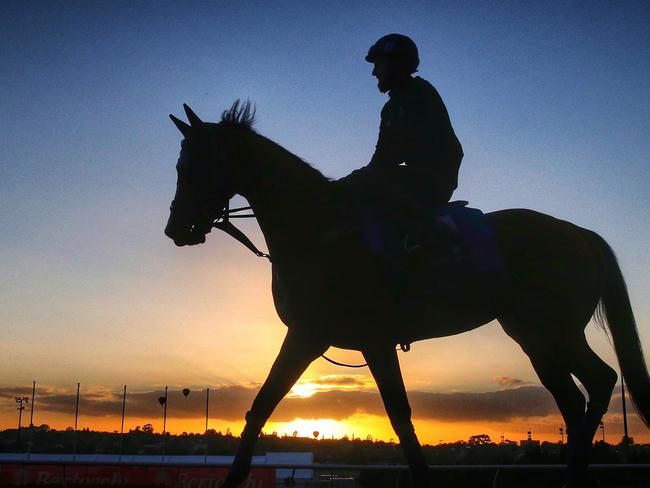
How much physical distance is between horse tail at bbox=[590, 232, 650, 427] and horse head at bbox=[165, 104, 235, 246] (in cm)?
388

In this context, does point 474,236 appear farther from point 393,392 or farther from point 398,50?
point 398,50

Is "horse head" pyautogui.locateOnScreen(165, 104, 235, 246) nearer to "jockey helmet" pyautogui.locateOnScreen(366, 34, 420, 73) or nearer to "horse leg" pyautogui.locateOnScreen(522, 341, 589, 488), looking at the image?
"jockey helmet" pyautogui.locateOnScreen(366, 34, 420, 73)

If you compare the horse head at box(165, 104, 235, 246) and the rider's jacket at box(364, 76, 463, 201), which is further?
the rider's jacket at box(364, 76, 463, 201)

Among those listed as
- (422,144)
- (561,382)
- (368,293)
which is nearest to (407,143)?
(422,144)

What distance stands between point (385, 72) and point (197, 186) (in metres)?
2.18

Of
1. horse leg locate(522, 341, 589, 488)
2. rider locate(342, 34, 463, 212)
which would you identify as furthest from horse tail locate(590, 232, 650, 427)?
rider locate(342, 34, 463, 212)

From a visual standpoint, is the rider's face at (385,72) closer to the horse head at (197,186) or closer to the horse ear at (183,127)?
the horse head at (197,186)

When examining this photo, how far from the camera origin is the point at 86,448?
13988cm

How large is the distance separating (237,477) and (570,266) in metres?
3.66

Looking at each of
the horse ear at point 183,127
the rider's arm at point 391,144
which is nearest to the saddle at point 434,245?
the rider's arm at point 391,144

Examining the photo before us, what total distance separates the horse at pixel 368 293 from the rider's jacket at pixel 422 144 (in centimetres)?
62

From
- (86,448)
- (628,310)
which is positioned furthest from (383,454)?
(628,310)

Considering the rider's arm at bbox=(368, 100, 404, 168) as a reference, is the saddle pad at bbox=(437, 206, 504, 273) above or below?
below

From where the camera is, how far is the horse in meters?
6.00
